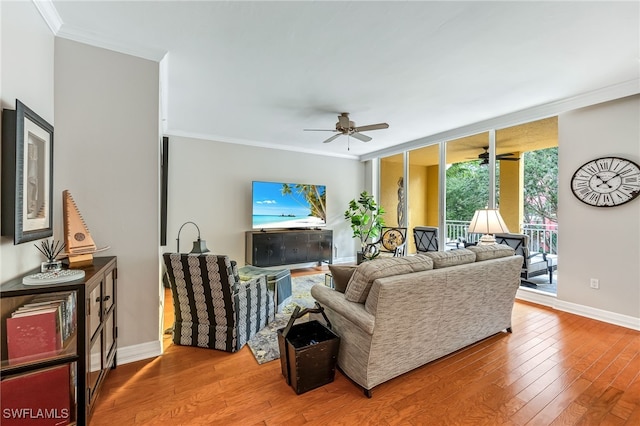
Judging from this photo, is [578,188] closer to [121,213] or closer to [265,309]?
[265,309]

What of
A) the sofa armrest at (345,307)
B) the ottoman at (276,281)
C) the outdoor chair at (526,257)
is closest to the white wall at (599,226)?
the outdoor chair at (526,257)

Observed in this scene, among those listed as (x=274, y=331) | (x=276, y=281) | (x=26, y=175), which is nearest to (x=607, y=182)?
→ (x=276, y=281)

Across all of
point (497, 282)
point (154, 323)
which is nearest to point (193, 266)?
point (154, 323)

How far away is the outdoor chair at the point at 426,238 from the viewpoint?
4793 millimetres

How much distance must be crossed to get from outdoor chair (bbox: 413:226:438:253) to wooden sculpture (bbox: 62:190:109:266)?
15.1 ft

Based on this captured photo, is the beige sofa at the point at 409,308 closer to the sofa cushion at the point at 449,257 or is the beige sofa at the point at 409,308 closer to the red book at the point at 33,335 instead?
the sofa cushion at the point at 449,257

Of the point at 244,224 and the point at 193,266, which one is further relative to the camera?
the point at 244,224

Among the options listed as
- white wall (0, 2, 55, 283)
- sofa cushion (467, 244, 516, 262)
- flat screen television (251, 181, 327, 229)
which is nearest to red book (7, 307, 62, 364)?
white wall (0, 2, 55, 283)

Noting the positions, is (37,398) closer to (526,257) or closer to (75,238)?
(75,238)

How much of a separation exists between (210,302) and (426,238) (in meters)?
3.86

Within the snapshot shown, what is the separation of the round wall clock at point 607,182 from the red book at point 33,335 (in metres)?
5.00

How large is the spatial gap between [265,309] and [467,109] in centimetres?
362

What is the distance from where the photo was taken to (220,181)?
504cm

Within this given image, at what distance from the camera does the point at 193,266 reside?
2.32 metres
